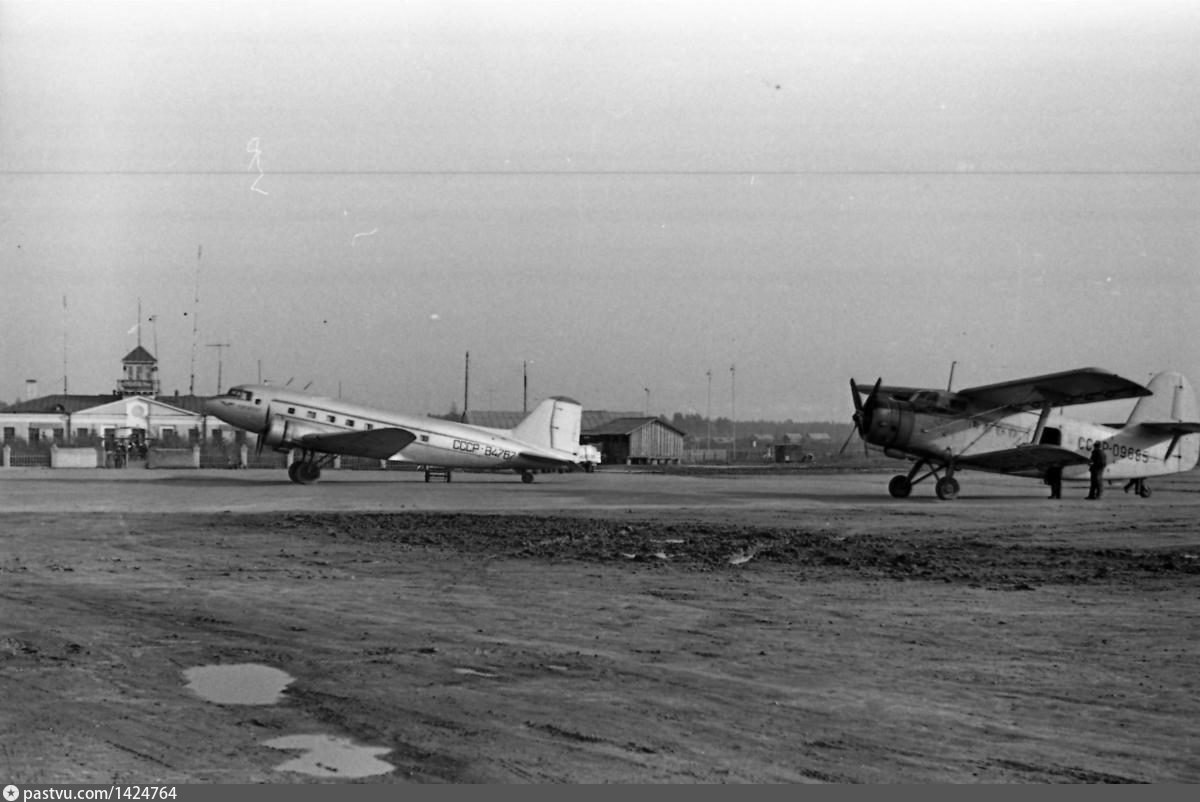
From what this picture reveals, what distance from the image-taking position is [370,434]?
106 feet

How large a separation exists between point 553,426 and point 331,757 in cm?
2980

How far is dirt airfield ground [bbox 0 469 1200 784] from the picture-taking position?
5.50 m

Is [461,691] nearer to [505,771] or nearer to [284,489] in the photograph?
[505,771]

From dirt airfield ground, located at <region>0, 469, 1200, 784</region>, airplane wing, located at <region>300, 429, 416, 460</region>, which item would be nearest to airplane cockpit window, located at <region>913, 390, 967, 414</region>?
dirt airfield ground, located at <region>0, 469, 1200, 784</region>

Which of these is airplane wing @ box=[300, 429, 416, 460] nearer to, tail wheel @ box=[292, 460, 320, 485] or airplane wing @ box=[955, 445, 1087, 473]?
tail wheel @ box=[292, 460, 320, 485]

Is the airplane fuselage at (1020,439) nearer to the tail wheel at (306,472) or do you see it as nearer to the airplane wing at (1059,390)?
the airplane wing at (1059,390)

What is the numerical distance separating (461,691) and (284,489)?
908 inches

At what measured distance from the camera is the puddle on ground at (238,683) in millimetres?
6566

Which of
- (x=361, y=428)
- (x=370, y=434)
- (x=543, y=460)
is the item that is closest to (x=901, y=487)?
(x=543, y=460)

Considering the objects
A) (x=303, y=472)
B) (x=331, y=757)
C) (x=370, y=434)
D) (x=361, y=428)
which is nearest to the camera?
(x=331, y=757)

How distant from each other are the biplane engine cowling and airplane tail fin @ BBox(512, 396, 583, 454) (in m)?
11.4

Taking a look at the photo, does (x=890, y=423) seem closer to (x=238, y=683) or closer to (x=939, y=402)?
(x=939, y=402)

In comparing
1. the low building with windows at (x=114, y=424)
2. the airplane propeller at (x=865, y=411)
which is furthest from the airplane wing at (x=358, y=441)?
the low building with windows at (x=114, y=424)

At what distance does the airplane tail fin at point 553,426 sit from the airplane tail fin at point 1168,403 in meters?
15.7
